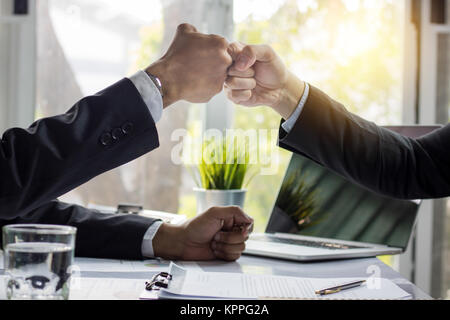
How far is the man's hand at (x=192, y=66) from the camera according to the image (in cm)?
119

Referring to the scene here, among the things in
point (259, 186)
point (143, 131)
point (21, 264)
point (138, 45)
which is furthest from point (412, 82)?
point (21, 264)

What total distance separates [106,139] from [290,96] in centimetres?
63

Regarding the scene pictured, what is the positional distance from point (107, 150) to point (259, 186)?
1338 mm

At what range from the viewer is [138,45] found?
224cm

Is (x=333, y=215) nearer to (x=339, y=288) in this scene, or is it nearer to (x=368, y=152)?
(x=368, y=152)

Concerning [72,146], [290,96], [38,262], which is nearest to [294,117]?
[290,96]

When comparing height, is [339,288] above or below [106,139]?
below

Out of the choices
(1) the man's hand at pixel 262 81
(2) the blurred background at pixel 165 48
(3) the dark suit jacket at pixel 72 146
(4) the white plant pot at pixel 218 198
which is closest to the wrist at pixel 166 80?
(3) the dark suit jacket at pixel 72 146

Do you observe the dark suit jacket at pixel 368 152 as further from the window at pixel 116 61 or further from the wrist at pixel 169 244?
the window at pixel 116 61

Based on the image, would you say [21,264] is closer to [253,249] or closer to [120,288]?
[120,288]

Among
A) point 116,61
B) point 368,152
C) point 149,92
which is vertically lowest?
point 368,152

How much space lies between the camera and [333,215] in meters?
1.66

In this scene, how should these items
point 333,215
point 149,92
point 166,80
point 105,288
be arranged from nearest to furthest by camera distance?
point 105,288 < point 149,92 < point 166,80 < point 333,215

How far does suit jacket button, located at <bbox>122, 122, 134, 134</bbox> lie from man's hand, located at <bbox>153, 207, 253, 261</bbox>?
371mm
